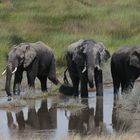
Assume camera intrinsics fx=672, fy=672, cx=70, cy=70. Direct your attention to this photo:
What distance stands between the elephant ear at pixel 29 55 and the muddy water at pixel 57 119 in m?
1.80

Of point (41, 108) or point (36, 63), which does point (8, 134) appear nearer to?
point (41, 108)

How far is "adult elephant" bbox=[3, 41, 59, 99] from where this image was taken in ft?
69.8

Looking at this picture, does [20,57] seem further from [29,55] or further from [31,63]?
[31,63]

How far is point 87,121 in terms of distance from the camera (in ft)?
53.8

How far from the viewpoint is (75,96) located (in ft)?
68.9

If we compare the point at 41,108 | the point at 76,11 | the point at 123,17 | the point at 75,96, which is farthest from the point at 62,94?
the point at 76,11

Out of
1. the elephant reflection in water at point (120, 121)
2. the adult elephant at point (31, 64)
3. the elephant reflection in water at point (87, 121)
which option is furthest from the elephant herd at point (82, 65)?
the elephant reflection in water at point (120, 121)

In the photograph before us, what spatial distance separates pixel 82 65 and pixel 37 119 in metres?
3.91

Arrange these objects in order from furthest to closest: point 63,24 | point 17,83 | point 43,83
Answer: point 63,24 < point 43,83 < point 17,83

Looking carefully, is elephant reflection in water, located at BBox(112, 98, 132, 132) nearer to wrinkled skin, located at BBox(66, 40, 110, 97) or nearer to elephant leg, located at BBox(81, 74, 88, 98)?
wrinkled skin, located at BBox(66, 40, 110, 97)

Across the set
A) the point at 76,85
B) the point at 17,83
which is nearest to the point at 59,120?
the point at 76,85

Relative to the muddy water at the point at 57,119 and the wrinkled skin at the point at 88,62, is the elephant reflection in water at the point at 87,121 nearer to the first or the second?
the muddy water at the point at 57,119

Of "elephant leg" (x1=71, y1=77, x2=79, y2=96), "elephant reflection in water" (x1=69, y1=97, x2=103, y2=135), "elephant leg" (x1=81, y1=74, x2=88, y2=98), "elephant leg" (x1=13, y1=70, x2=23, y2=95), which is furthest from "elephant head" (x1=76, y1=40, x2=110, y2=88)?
"elephant leg" (x1=13, y1=70, x2=23, y2=95)

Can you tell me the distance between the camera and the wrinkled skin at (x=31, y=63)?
839 inches
